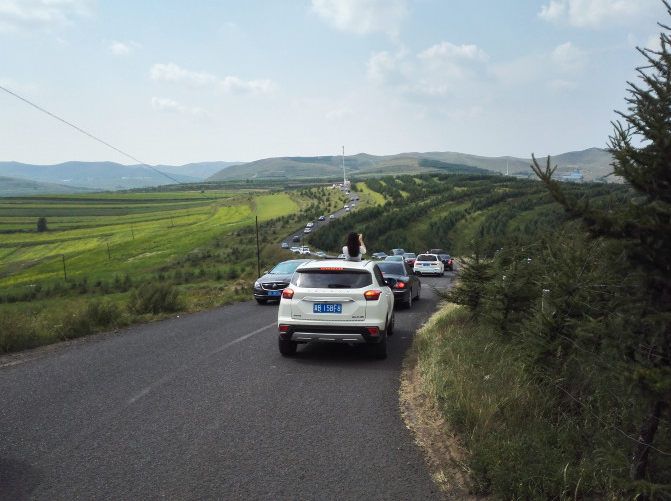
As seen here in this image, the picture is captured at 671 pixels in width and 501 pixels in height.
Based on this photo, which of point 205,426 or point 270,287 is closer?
point 205,426

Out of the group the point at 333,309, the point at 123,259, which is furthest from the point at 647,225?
the point at 123,259

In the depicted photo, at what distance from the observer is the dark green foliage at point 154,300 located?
683 inches

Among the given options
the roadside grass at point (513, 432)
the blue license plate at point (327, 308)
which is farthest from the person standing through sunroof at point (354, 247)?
the roadside grass at point (513, 432)

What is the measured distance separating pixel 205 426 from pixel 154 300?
12.5m

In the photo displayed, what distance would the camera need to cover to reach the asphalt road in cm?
465

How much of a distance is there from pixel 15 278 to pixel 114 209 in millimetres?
121355

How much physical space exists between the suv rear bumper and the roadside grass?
4.60ft

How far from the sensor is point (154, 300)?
17.8 m

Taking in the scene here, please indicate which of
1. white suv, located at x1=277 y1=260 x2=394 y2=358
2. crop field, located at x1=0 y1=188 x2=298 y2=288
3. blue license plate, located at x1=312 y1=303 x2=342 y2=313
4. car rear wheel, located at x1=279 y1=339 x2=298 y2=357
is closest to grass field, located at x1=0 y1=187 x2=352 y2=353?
crop field, located at x1=0 y1=188 x2=298 y2=288

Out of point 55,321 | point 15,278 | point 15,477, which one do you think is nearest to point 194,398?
point 15,477

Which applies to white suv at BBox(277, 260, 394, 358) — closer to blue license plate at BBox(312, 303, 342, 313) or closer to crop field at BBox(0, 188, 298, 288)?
blue license plate at BBox(312, 303, 342, 313)

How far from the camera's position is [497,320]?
9398 mm

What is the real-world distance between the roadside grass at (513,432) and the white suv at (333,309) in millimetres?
1507

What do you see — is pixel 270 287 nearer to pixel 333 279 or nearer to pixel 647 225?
pixel 333 279
